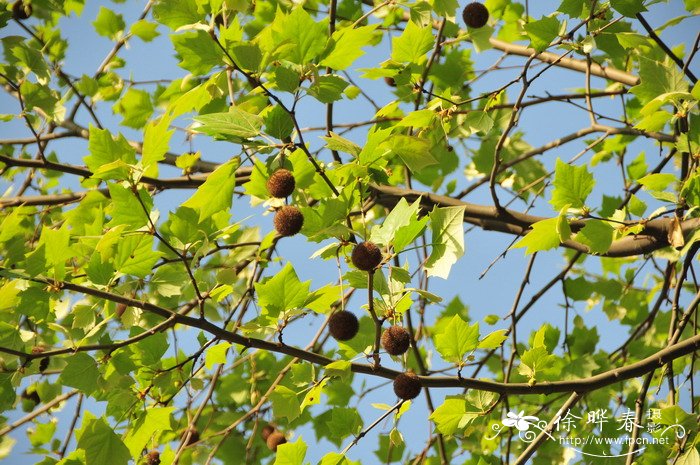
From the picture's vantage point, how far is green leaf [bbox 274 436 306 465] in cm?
150

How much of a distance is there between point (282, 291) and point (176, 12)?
663mm

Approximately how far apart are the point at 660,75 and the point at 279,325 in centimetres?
108

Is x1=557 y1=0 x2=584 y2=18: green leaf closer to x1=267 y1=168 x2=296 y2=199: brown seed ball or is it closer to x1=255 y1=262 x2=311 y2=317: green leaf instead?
x1=267 y1=168 x2=296 y2=199: brown seed ball

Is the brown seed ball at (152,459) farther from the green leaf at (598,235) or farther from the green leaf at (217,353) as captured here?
the green leaf at (598,235)

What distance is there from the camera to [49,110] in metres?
2.37

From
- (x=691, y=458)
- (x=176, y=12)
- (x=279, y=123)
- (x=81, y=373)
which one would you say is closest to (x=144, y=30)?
(x=176, y=12)

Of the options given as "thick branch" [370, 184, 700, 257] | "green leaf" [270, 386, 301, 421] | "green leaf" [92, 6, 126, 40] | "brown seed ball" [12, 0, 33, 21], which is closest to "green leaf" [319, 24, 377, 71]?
"thick branch" [370, 184, 700, 257]

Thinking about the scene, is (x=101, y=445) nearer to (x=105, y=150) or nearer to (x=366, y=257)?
(x=105, y=150)

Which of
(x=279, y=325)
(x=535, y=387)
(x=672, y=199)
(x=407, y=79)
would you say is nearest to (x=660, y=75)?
(x=672, y=199)

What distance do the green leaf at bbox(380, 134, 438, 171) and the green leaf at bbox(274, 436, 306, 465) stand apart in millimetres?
676

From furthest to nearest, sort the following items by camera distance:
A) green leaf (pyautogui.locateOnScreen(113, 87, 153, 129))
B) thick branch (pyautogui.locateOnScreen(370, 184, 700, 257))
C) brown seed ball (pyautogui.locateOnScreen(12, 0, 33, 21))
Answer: green leaf (pyautogui.locateOnScreen(113, 87, 153, 129)), brown seed ball (pyautogui.locateOnScreen(12, 0, 33, 21)), thick branch (pyautogui.locateOnScreen(370, 184, 700, 257))

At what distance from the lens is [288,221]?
1.40 m

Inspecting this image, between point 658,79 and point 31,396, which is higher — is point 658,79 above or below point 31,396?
above

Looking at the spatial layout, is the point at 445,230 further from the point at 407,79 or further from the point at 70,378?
the point at 70,378
